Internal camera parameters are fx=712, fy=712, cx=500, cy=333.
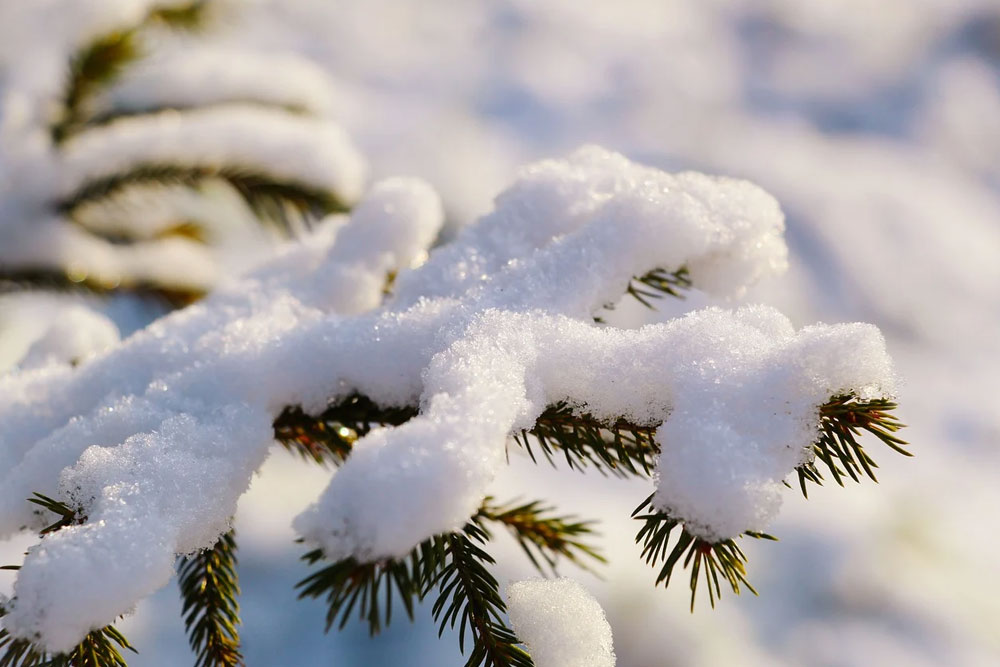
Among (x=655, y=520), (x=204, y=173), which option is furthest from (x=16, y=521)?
(x=204, y=173)

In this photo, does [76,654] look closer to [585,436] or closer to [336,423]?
[336,423]

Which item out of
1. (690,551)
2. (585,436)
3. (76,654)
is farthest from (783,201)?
(76,654)

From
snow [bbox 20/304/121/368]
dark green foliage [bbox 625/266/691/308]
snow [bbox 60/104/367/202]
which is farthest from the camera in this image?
snow [bbox 60/104/367/202]

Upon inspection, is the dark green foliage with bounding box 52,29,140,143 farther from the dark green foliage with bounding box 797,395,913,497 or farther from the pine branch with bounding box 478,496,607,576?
the dark green foliage with bounding box 797,395,913,497

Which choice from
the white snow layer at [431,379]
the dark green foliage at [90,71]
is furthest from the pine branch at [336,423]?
Answer: the dark green foliage at [90,71]

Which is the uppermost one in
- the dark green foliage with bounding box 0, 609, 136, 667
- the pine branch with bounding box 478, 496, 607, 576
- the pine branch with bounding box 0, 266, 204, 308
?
the pine branch with bounding box 0, 266, 204, 308

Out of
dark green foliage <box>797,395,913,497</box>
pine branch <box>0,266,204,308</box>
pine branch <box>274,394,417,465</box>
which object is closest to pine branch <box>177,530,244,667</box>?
pine branch <box>274,394,417,465</box>

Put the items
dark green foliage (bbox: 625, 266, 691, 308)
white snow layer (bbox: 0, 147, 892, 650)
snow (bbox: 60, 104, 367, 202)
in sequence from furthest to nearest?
snow (bbox: 60, 104, 367, 202) < dark green foliage (bbox: 625, 266, 691, 308) < white snow layer (bbox: 0, 147, 892, 650)
